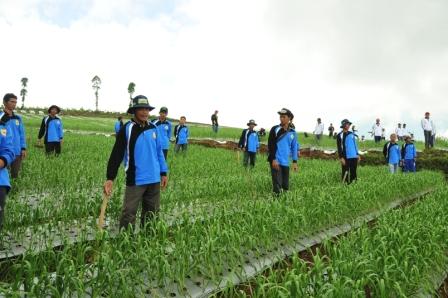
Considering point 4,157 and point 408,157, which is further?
point 408,157

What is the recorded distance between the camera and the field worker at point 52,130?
1151 centimetres

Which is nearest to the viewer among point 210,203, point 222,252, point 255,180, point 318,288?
point 318,288

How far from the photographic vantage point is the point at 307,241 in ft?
19.8

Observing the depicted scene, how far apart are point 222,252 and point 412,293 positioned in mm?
1963

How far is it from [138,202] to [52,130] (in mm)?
7591

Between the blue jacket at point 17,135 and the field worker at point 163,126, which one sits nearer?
the blue jacket at point 17,135

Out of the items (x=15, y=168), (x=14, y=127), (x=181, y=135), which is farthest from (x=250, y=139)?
(x=14, y=127)

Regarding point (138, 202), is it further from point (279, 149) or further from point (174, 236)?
point (279, 149)

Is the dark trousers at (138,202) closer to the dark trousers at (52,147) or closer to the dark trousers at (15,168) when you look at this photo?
the dark trousers at (15,168)

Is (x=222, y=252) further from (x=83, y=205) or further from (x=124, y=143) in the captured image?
(x=83, y=205)

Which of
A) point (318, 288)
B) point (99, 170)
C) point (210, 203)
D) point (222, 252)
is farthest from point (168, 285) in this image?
point (99, 170)

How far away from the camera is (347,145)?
36.5ft

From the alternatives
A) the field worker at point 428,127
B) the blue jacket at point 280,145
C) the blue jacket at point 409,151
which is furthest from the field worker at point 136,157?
the field worker at point 428,127

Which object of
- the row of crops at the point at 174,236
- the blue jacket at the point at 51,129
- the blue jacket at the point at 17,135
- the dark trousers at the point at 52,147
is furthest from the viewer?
the dark trousers at the point at 52,147
